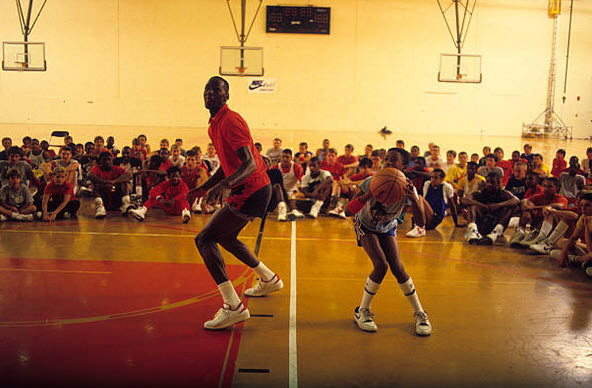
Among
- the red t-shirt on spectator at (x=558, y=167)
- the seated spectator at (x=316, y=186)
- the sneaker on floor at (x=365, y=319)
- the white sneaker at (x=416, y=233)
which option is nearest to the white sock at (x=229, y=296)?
the sneaker on floor at (x=365, y=319)

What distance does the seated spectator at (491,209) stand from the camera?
9.00 meters

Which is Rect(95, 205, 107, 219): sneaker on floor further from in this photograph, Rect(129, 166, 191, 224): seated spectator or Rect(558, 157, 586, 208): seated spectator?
Rect(558, 157, 586, 208): seated spectator

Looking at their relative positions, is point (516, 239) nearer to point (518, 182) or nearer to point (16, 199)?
point (518, 182)

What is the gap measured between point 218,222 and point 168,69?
2120 centimetres

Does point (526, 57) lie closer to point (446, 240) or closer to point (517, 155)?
point (517, 155)

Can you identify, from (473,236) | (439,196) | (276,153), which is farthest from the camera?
(276,153)

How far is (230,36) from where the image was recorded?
80.3ft

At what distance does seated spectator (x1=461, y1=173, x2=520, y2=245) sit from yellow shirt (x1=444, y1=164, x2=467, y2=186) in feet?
7.59

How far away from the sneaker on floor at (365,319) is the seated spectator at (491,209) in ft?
14.6

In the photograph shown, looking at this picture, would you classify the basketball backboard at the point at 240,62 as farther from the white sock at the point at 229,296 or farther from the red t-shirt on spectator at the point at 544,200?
the white sock at the point at 229,296

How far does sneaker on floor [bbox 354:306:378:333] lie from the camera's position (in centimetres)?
477

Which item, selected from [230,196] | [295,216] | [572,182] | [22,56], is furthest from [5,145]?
[572,182]

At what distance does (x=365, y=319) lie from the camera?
15.9ft

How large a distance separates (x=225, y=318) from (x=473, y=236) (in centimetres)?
523
